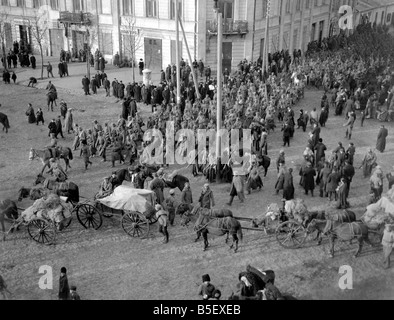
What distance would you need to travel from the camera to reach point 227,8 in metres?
36.1

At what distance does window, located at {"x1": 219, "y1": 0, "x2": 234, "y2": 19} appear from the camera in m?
35.9

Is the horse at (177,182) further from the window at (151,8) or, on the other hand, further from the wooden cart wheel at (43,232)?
the window at (151,8)

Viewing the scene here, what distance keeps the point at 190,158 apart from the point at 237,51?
19.4 m

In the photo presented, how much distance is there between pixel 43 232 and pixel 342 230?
830cm

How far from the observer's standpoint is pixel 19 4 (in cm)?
4303

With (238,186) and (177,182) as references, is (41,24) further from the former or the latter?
(238,186)

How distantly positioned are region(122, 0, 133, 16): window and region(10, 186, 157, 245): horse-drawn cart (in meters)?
25.6

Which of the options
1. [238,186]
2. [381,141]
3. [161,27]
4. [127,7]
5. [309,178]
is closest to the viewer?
[238,186]

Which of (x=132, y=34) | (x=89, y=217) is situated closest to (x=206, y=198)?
(x=89, y=217)

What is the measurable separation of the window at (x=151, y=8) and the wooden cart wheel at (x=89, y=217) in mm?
24841

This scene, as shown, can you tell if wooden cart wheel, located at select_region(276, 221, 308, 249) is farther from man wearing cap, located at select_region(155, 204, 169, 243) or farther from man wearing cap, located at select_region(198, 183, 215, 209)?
man wearing cap, located at select_region(155, 204, 169, 243)

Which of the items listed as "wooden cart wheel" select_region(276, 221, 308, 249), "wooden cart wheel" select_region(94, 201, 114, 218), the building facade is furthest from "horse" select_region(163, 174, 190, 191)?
the building facade

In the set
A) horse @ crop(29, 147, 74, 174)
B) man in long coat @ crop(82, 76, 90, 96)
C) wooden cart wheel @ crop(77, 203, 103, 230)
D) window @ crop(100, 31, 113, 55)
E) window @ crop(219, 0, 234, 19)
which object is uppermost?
window @ crop(219, 0, 234, 19)

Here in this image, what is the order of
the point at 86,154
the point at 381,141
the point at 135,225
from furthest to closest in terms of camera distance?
the point at 381,141, the point at 86,154, the point at 135,225
